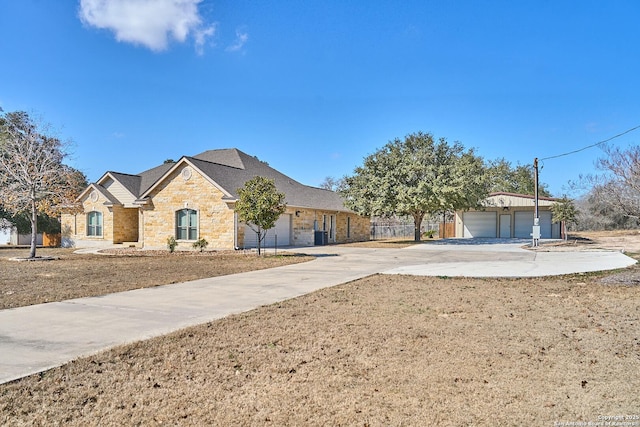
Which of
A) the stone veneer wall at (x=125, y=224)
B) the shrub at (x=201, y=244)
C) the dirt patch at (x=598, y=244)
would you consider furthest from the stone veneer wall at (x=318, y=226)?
the dirt patch at (x=598, y=244)

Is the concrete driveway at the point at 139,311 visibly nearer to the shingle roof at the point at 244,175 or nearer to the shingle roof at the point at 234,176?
the shingle roof at the point at 244,175

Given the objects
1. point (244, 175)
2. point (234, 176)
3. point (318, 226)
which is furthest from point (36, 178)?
point (318, 226)

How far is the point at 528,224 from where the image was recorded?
35.8 meters

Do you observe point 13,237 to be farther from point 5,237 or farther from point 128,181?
point 128,181

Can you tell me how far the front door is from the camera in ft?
120

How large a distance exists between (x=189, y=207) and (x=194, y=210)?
308 mm

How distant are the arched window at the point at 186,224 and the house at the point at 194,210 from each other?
52 millimetres

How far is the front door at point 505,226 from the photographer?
3662 cm

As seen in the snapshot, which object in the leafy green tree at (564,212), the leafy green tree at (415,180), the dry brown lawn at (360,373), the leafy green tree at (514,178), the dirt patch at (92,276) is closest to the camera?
the dry brown lawn at (360,373)

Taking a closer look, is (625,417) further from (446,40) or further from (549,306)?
(446,40)

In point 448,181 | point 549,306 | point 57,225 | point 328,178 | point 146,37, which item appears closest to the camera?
point 549,306

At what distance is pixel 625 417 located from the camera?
3383 millimetres

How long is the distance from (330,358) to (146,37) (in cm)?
1462

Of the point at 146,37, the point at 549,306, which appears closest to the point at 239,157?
the point at 146,37
